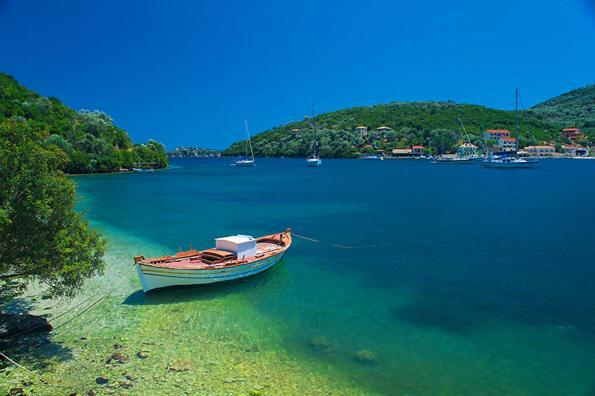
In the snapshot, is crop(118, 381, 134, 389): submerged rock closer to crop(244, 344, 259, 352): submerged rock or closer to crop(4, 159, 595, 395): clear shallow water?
crop(4, 159, 595, 395): clear shallow water

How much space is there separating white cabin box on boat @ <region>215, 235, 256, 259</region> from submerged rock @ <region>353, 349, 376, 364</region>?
35.4 ft

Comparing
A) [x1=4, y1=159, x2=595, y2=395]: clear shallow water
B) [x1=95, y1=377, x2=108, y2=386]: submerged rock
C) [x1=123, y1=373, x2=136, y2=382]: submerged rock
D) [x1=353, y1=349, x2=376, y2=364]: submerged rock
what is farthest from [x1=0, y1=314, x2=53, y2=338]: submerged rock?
[x1=353, y1=349, x2=376, y2=364]: submerged rock

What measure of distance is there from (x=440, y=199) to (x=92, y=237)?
191 ft

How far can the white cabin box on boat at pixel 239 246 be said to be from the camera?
25.3m

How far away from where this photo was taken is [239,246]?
25.3 meters

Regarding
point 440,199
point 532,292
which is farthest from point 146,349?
point 440,199

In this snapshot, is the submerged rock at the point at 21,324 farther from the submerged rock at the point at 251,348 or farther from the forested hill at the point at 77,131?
the forested hill at the point at 77,131

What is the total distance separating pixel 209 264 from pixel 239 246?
2154 mm

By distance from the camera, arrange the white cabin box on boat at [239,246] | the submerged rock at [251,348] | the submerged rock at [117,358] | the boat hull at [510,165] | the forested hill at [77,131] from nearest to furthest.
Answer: the submerged rock at [117,358] → the submerged rock at [251,348] → the white cabin box on boat at [239,246] → the forested hill at [77,131] → the boat hull at [510,165]

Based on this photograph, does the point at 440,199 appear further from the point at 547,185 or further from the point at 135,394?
the point at 135,394

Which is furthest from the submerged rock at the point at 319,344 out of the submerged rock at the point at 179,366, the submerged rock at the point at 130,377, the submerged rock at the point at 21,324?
the submerged rock at the point at 21,324

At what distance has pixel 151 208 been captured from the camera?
59250 millimetres

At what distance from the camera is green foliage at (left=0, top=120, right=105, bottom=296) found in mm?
15422

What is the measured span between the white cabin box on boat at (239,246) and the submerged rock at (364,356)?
10782 mm
